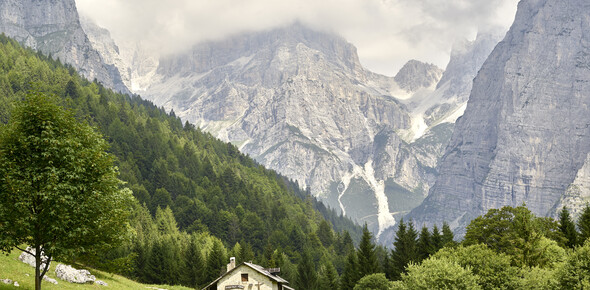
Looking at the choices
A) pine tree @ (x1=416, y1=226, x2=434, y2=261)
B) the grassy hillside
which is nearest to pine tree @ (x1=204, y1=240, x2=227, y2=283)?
pine tree @ (x1=416, y1=226, x2=434, y2=261)

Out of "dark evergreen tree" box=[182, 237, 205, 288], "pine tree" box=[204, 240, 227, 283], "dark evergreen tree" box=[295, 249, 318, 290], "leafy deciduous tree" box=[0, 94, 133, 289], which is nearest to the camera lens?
"leafy deciduous tree" box=[0, 94, 133, 289]

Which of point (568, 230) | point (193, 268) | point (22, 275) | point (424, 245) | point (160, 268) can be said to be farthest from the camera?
point (193, 268)

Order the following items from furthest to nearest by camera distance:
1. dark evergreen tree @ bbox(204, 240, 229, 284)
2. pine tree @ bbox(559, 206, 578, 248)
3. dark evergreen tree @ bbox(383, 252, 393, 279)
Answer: dark evergreen tree @ bbox(204, 240, 229, 284) → dark evergreen tree @ bbox(383, 252, 393, 279) → pine tree @ bbox(559, 206, 578, 248)

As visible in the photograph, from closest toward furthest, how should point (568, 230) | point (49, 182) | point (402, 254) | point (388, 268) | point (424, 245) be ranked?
point (49, 182), point (568, 230), point (424, 245), point (402, 254), point (388, 268)

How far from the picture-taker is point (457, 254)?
235 feet

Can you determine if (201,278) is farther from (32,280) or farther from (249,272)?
(32,280)

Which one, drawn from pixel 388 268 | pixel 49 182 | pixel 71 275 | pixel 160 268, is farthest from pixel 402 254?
pixel 49 182

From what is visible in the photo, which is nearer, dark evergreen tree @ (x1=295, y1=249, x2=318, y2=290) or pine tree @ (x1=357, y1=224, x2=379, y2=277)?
pine tree @ (x1=357, y1=224, x2=379, y2=277)

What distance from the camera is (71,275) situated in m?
52.2

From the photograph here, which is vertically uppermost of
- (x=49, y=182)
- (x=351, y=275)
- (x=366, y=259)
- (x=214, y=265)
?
(x=214, y=265)

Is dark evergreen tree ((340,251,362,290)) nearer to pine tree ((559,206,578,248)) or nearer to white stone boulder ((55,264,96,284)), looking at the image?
pine tree ((559,206,578,248))

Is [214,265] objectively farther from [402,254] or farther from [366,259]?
[402,254]

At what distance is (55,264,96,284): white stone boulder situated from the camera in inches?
2033

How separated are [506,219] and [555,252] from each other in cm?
1697
